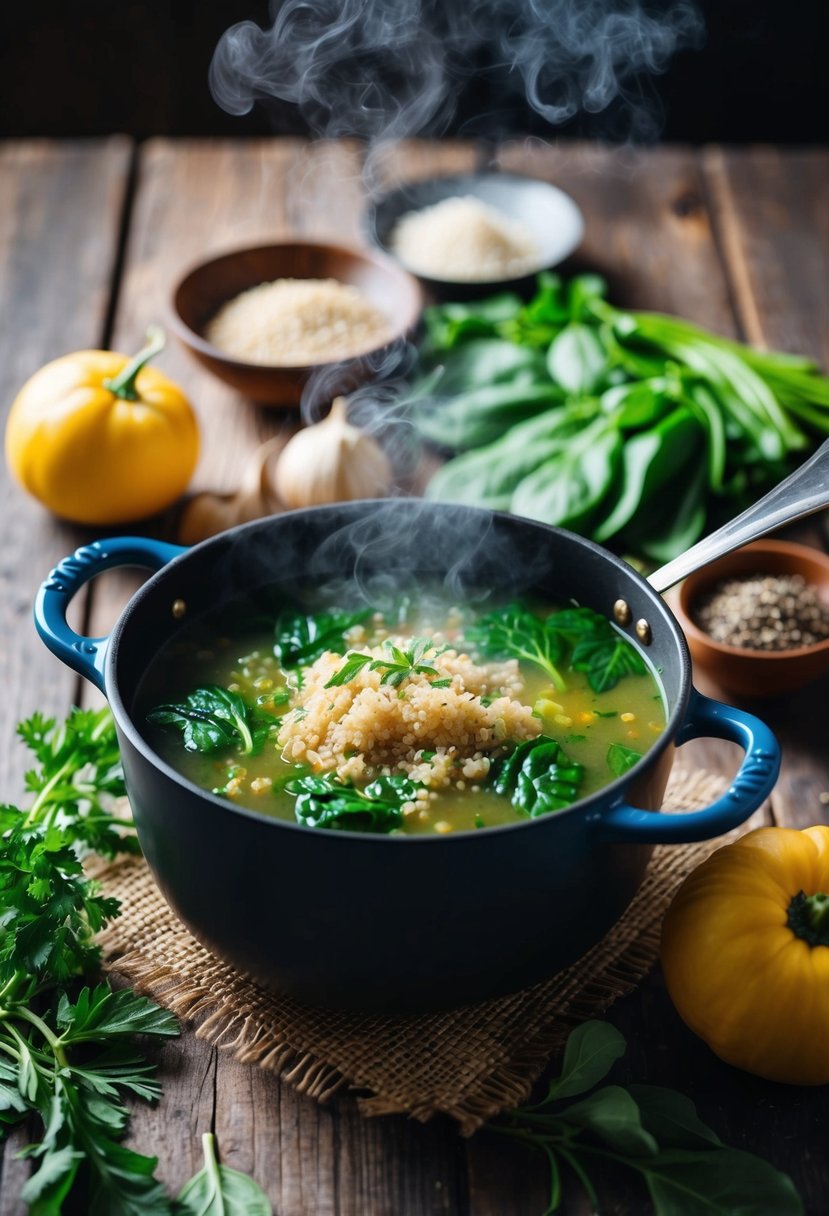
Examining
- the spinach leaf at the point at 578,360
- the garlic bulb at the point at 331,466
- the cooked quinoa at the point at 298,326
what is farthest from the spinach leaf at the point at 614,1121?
the cooked quinoa at the point at 298,326

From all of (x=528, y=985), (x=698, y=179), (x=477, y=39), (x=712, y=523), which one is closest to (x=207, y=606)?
(x=528, y=985)

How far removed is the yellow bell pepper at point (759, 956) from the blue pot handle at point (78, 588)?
90cm

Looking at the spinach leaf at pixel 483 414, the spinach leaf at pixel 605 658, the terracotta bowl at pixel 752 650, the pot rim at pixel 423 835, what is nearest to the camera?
the pot rim at pixel 423 835

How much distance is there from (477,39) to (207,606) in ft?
12.9

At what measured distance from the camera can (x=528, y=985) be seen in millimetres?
1702

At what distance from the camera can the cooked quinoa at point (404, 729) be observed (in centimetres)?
179

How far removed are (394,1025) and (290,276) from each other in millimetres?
2227

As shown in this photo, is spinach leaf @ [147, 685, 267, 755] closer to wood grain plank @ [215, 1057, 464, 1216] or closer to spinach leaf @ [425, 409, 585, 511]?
wood grain plank @ [215, 1057, 464, 1216]

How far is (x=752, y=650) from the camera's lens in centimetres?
237

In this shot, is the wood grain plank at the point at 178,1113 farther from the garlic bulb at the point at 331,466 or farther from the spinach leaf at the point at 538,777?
the garlic bulb at the point at 331,466

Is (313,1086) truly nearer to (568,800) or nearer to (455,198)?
(568,800)

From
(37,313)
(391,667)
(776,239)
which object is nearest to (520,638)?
(391,667)

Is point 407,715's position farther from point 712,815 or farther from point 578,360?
point 578,360

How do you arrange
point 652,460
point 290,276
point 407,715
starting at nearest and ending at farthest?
point 407,715
point 652,460
point 290,276
